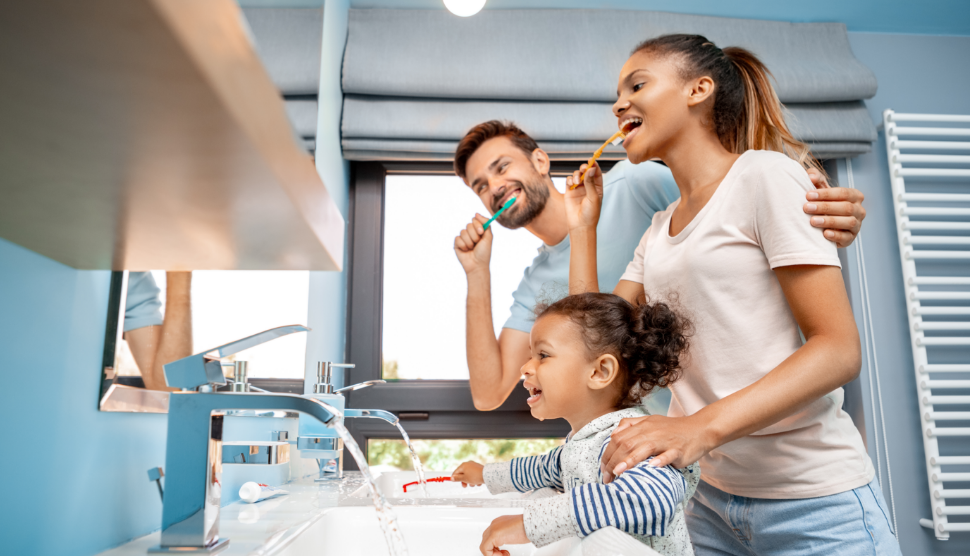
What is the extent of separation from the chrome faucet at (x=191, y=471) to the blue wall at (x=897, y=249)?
6.93 feet

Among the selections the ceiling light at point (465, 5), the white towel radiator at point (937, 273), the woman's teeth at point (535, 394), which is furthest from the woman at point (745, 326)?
the white towel radiator at point (937, 273)

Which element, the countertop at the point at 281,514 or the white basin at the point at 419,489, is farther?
the white basin at the point at 419,489

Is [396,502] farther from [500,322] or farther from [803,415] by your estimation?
[500,322]

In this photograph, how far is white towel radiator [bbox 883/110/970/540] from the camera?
196 centimetres

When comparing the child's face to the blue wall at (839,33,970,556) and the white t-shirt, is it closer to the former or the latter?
the white t-shirt

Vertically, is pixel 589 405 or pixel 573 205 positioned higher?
pixel 573 205

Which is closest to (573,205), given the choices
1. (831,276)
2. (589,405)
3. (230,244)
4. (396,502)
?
(589,405)

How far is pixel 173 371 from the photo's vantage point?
636 mm

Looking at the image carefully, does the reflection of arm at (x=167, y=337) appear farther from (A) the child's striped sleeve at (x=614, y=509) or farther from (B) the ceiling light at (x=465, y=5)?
(B) the ceiling light at (x=465, y=5)

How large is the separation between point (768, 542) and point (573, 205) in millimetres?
842

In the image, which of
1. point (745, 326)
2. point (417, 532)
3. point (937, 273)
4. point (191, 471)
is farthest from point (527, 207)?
point (937, 273)

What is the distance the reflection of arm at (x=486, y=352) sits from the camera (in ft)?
5.70

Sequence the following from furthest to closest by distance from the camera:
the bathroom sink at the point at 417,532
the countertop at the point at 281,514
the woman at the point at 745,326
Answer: the bathroom sink at the point at 417,532
the woman at the point at 745,326
the countertop at the point at 281,514

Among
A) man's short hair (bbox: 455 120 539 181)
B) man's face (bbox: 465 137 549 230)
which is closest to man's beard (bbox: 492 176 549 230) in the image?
man's face (bbox: 465 137 549 230)
